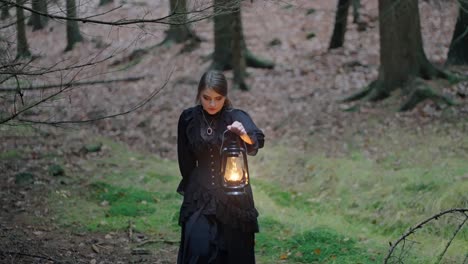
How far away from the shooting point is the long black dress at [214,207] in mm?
4410

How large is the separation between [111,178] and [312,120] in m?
4.83

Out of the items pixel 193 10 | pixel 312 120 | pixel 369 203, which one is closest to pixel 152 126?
pixel 312 120

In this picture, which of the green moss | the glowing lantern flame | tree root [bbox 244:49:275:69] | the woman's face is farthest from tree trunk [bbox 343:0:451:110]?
the glowing lantern flame

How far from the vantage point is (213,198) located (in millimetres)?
4441

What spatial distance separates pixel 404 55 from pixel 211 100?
8845 mm

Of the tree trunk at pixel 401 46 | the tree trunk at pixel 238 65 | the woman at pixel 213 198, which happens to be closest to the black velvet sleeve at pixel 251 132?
the woman at pixel 213 198

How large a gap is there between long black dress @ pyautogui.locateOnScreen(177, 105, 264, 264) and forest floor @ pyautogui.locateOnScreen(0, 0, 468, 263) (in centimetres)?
96

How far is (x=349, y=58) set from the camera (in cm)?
1689

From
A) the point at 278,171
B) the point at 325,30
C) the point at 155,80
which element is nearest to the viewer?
the point at 278,171

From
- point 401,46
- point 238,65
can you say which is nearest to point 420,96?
point 401,46

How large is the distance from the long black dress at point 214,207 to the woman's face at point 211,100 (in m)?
0.13

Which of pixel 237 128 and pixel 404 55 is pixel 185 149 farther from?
pixel 404 55

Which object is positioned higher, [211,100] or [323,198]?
[211,100]

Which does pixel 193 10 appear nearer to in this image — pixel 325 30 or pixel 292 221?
pixel 292 221
